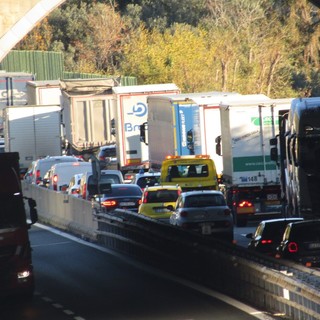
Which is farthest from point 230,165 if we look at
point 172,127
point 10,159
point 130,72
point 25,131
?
point 130,72

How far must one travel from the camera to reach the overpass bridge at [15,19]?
26.4 m

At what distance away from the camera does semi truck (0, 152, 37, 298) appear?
823 inches

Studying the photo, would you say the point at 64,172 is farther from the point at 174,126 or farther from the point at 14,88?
the point at 14,88

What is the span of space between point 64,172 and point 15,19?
21910 millimetres

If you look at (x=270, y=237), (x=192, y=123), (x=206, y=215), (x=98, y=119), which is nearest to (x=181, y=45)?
(x=98, y=119)

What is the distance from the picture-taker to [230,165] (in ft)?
134

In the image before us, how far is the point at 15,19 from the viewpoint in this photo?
26500 mm

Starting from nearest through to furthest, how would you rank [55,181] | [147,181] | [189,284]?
[189,284]
[147,181]
[55,181]

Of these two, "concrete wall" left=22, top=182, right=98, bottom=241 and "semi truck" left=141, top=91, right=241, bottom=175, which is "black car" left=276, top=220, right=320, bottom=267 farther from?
"semi truck" left=141, top=91, right=241, bottom=175

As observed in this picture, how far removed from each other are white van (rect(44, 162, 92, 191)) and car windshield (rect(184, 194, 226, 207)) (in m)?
14.9

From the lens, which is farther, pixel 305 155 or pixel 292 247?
pixel 305 155

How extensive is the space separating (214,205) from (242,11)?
163 feet

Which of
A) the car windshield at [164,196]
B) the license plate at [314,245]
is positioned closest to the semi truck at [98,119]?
the car windshield at [164,196]

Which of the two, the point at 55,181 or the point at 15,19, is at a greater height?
the point at 15,19
